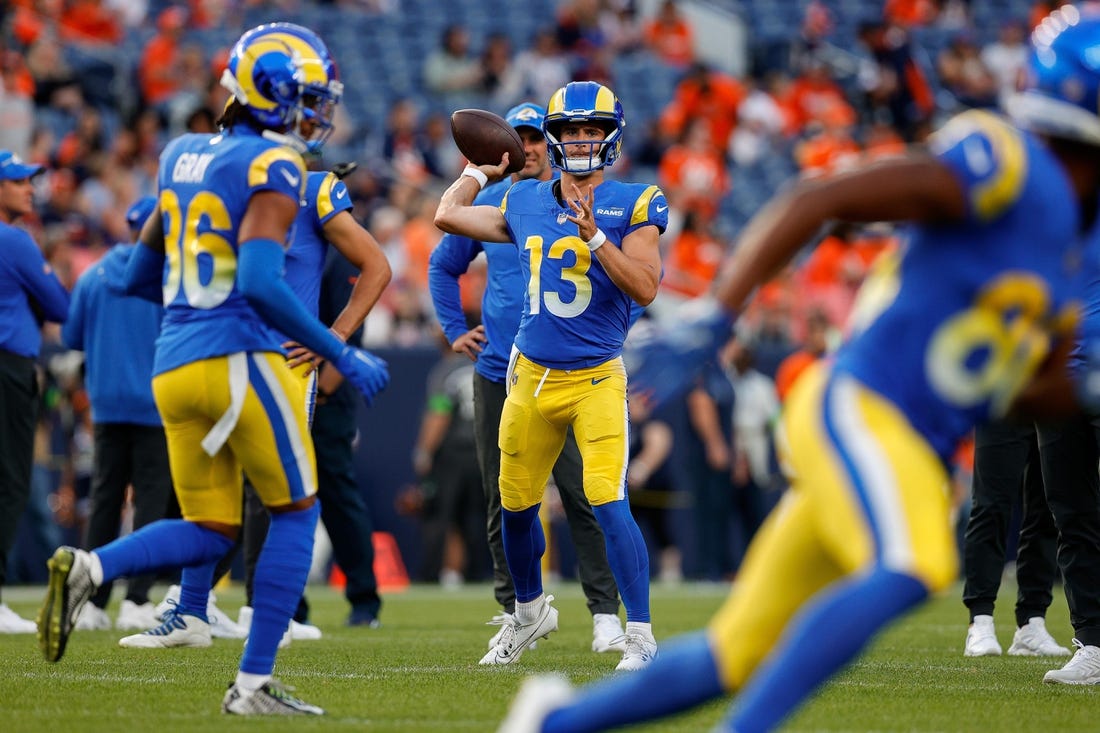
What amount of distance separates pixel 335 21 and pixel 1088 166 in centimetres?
1527

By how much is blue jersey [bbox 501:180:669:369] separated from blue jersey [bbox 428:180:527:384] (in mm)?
793

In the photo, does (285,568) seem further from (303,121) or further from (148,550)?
(303,121)

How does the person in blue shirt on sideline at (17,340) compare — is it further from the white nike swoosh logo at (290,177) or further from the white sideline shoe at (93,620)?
the white nike swoosh logo at (290,177)

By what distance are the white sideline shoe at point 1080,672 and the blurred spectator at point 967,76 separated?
13.4m

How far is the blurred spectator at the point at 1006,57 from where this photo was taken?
18.8 metres

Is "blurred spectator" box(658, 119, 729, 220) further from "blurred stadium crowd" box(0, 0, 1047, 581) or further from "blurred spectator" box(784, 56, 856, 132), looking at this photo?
"blurred spectator" box(784, 56, 856, 132)

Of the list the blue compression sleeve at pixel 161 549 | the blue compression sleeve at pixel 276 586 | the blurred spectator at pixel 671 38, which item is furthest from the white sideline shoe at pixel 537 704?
the blurred spectator at pixel 671 38

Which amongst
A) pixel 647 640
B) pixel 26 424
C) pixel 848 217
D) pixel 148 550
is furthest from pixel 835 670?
pixel 26 424

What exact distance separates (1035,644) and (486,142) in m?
3.17

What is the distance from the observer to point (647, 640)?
19.7 feet

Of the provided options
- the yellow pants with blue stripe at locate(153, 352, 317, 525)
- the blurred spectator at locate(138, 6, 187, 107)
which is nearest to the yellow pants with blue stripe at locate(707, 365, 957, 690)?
the yellow pants with blue stripe at locate(153, 352, 317, 525)

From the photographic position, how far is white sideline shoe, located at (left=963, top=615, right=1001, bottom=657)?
6.83 m

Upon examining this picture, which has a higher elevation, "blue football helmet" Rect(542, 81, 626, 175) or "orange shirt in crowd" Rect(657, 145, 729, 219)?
"orange shirt in crowd" Rect(657, 145, 729, 219)

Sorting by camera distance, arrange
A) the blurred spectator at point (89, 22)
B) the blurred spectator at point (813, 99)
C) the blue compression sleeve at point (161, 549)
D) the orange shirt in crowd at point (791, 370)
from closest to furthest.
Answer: the blue compression sleeve at point (161, 549)
the orange shirt in crowd at point (791, 370)
the blurred spectator at point (89, 22)
the blurred spectator at point (813, 99)
